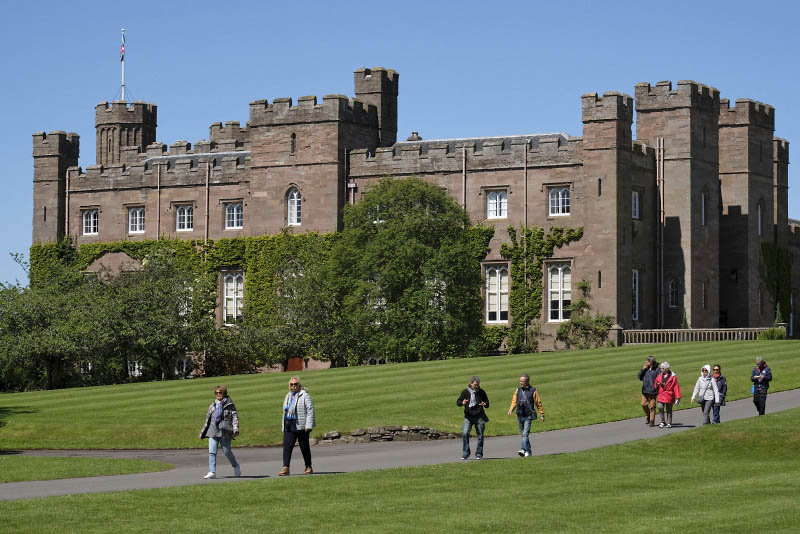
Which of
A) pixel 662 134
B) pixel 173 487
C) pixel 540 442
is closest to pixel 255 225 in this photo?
pixel 662 134

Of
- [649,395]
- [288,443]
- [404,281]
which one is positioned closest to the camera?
[288,443]

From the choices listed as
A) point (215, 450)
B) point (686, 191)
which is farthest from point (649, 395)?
point (686, 191)

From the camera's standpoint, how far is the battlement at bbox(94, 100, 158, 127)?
8288 cm

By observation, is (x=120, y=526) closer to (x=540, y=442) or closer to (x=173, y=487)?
(x=173, y=487)

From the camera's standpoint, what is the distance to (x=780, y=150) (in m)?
75.7

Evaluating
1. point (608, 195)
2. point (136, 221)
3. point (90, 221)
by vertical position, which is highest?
point (608, 195)

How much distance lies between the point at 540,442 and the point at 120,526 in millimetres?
15165

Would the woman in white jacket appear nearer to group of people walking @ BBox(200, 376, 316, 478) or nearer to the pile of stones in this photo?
the pile of stones

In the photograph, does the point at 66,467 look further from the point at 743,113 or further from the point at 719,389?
the point at 743,113

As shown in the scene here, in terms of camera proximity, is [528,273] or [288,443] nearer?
[288,443]

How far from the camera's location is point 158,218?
231 ft

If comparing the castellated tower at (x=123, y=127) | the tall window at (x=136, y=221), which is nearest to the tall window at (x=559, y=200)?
the tall window at (x=136, y=221)

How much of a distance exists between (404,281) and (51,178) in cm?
2449

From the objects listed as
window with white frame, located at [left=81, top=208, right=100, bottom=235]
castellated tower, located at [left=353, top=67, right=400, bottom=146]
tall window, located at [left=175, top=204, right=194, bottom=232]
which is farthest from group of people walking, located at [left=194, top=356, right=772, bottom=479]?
window with white frame, located at [left=81, top=208, right=100, bottom=235]
